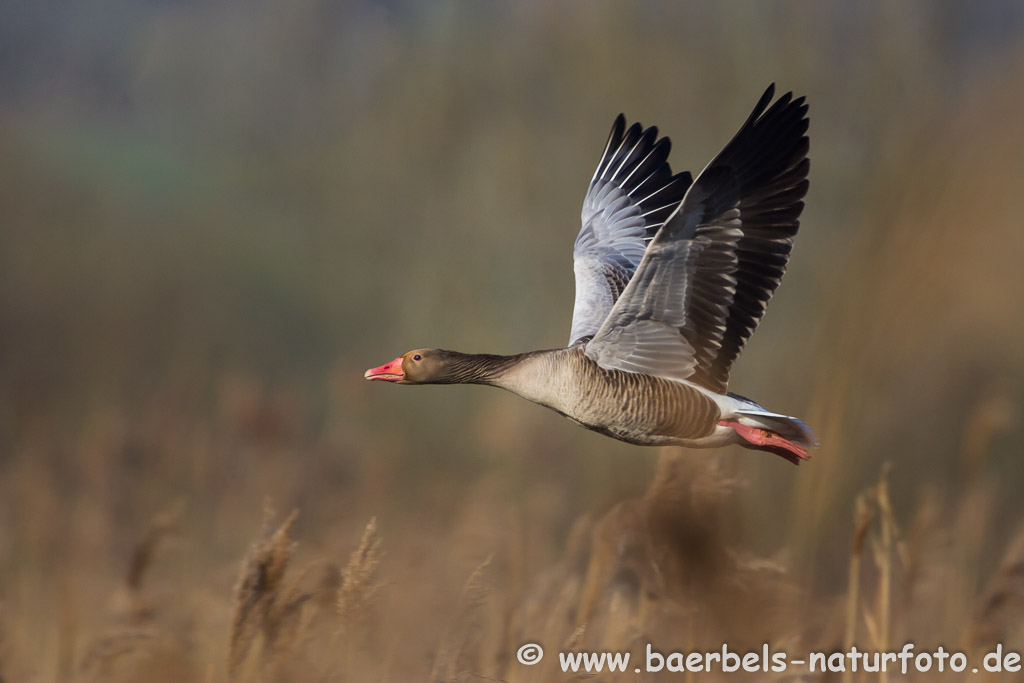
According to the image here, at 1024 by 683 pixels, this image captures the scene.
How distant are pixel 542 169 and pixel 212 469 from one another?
4.64 m

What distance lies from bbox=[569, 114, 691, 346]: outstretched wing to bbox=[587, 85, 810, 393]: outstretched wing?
61.7 inches

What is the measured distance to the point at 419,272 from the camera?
1002 cm

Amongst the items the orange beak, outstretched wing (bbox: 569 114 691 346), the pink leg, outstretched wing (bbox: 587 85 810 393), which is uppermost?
outstretched wing (bbox: 569 114 691 346)

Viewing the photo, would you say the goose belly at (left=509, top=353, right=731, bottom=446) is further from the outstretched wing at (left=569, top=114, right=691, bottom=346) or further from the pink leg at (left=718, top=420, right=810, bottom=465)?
the outstretched wing at (left=569, top=114, right=691, bottom=346)

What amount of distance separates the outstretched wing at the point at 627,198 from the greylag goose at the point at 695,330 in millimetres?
1546

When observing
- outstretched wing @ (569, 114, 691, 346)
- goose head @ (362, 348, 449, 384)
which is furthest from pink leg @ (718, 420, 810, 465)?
outstretched wing @ (569, 114, 691, 346)

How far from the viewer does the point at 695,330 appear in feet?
16.3

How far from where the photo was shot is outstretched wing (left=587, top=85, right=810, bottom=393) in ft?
15.1

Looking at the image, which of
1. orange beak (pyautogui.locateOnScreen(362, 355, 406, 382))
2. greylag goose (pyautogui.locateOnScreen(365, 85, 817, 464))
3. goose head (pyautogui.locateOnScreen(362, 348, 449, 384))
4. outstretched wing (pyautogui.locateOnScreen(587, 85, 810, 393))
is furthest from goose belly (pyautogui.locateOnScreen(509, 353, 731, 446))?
orange beak (pyautogui.locateOnScreen(362, 355, 406, 382))

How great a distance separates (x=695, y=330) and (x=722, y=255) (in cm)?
43

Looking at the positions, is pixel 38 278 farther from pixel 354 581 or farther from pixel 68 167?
pixel 354 581

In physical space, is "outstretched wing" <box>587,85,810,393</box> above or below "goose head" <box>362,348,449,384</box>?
above

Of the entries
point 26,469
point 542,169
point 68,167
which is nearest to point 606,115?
point 542,169

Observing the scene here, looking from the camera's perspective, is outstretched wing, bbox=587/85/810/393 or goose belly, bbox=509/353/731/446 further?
goose belly, bbox=509/353/731/446
